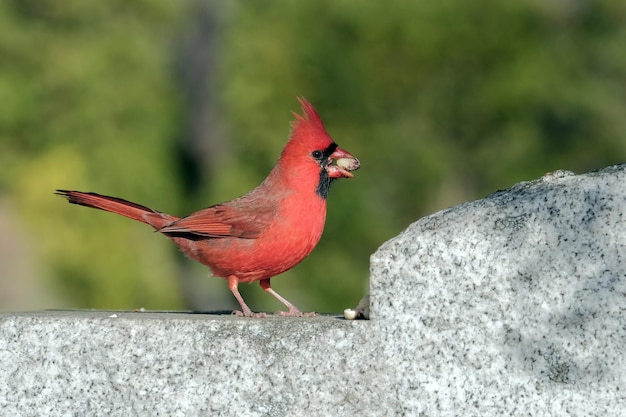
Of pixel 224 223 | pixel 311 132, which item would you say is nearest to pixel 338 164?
pixel 311 132

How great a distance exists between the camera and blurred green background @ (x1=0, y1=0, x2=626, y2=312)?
44.0 feet

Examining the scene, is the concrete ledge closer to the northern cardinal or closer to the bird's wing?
the northern cardinal

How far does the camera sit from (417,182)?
14.9m

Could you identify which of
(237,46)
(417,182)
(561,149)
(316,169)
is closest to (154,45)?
(237,46)

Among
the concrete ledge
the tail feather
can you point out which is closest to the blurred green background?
the tail feather

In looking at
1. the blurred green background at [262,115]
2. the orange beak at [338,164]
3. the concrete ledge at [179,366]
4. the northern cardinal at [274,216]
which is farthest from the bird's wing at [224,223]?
the blurred green background at [262,115]

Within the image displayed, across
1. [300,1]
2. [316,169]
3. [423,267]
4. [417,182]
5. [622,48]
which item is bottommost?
[423,267]

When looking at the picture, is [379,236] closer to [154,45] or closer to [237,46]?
[237,46]

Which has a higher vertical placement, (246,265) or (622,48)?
(622,48)

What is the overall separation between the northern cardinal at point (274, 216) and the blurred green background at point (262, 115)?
7.78 m

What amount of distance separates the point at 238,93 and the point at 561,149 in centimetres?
415

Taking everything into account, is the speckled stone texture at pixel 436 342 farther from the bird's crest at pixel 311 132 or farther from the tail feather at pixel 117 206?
the bird's crest at pixel 311 132

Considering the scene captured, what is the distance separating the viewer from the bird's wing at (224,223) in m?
4.54

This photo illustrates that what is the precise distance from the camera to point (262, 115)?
13773 mm
